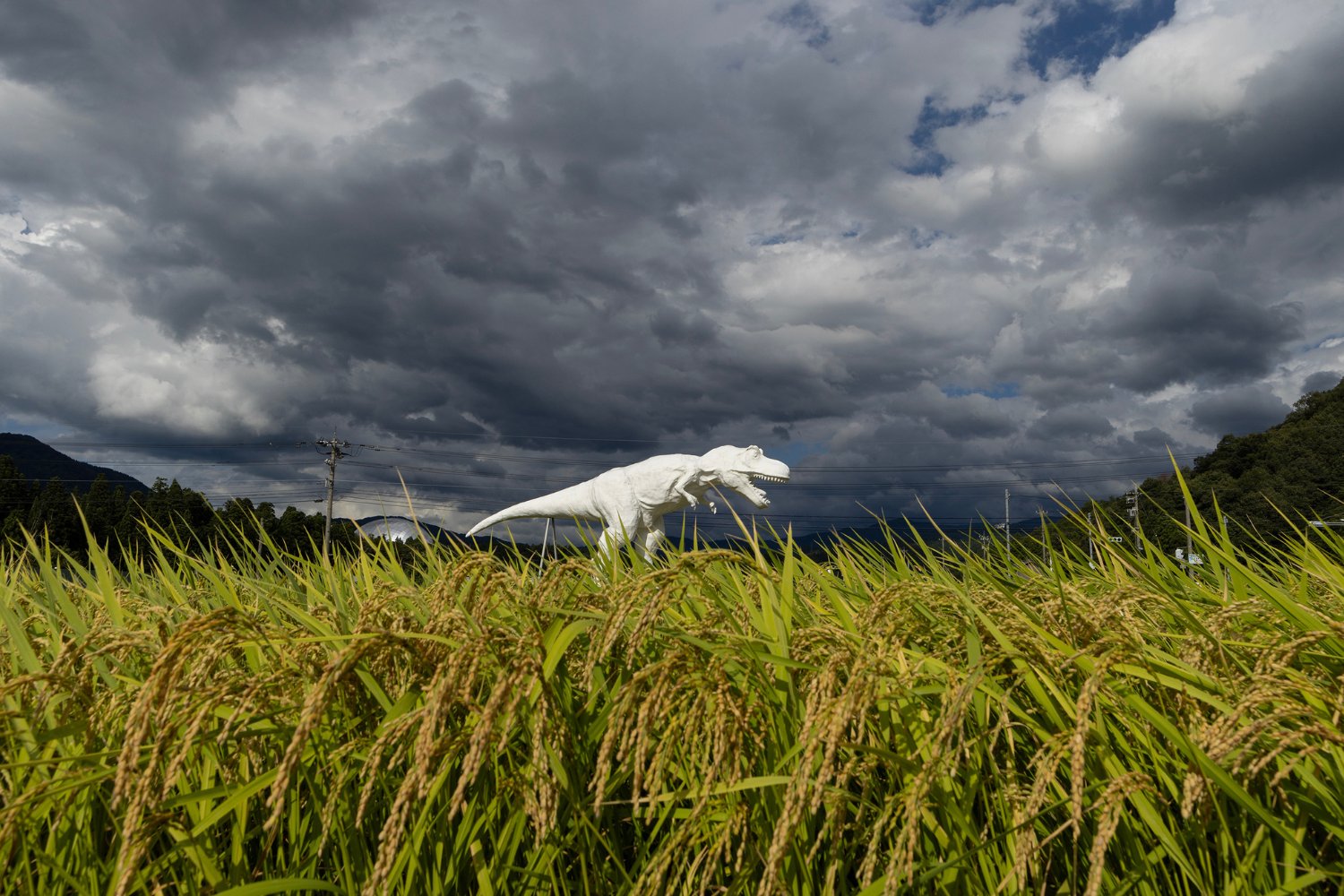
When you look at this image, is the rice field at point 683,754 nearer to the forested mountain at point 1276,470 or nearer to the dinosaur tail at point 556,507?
the dinosaur tail at point 556,507

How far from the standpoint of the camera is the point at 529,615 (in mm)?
1908

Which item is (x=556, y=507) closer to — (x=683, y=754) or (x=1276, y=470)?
(x=683, y=754)

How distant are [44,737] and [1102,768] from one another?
2123 millimetres

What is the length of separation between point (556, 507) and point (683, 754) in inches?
427

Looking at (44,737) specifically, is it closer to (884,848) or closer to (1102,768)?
(884,848)

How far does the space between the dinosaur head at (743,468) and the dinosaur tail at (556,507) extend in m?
1.88

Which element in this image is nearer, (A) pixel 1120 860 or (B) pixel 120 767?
(B) pixel 120 767

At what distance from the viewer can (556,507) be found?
12156mm

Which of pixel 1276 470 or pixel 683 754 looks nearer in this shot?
pixel 683 754

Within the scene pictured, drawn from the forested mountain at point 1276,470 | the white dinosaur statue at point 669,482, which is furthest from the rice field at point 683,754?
the forested mountain at point 1276,470

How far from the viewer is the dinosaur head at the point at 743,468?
35.3 ft

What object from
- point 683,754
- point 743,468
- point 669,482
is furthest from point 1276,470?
point 683,754

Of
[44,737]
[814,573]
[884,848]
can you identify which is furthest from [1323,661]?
[44,737]

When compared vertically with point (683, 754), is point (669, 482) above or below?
above
